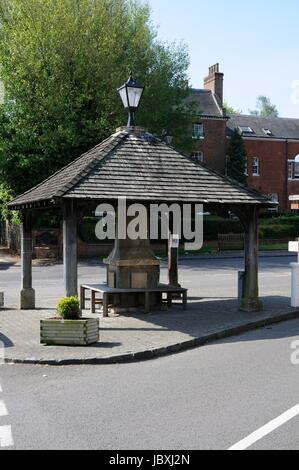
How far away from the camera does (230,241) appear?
1464 inches

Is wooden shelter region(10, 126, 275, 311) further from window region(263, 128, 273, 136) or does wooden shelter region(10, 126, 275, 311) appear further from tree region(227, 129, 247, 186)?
window region(263, 128, 273, 136)

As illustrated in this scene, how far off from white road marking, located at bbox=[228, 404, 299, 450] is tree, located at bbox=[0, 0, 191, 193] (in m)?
23.7

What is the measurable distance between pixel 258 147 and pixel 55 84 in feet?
89.9

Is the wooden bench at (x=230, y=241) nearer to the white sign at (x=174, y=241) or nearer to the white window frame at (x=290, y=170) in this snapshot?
the white window frame at (x=290, y=170)

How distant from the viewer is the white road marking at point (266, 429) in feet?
17.1

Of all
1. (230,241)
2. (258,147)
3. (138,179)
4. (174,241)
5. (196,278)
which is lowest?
(196,278)

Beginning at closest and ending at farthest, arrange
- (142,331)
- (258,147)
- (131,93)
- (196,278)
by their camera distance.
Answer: (142,331) < (131,93) < (196,278) < (258,147)

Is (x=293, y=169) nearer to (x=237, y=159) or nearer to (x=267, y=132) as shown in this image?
(x=267, y=132)

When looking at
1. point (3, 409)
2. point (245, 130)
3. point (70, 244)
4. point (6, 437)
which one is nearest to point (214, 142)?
point (245, 130)

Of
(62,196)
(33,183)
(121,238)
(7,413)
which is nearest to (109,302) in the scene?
(121,238)

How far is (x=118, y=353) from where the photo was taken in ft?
29.6

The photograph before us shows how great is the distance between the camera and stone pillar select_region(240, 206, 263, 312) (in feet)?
43.4

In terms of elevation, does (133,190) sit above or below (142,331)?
above

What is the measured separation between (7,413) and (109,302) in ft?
25.5
